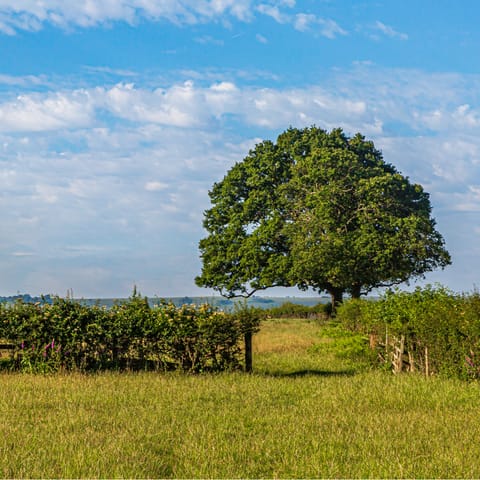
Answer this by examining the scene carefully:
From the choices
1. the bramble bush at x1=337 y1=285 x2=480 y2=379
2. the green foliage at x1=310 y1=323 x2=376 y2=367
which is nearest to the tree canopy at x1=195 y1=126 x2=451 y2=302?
the green foliage at x1=310 y1=323 x2=376 y2=367

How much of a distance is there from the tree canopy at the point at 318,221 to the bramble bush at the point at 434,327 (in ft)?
58.4

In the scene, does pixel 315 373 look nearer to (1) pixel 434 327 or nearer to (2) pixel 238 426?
(1) pixel 434 327

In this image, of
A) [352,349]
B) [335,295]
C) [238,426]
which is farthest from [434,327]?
[335,295]

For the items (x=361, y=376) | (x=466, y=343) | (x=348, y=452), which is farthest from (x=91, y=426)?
(x=466, y=343)

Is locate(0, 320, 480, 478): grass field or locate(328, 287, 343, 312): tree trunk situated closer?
locate(0, 320, 480, 478): grass field

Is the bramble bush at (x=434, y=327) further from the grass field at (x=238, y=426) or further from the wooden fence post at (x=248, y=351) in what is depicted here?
the wooden fence post at (x=248, y=351)

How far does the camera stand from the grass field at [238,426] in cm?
807

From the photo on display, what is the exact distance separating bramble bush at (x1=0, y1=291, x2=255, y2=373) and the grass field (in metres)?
0.73

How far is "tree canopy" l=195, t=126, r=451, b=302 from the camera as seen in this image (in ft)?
122

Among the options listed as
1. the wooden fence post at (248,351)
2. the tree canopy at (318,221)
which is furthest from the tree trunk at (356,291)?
the wooden fence post at (248,351)

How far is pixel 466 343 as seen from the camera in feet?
50.6

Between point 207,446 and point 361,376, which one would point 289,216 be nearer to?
→ point 361,376

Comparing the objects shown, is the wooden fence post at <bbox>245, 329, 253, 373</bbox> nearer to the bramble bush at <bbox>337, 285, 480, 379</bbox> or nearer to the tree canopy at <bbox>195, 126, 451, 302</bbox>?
the bramble bush at <bbox>337, 285, 480, 379</bbox>

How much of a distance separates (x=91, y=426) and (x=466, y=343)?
9.36 metres
